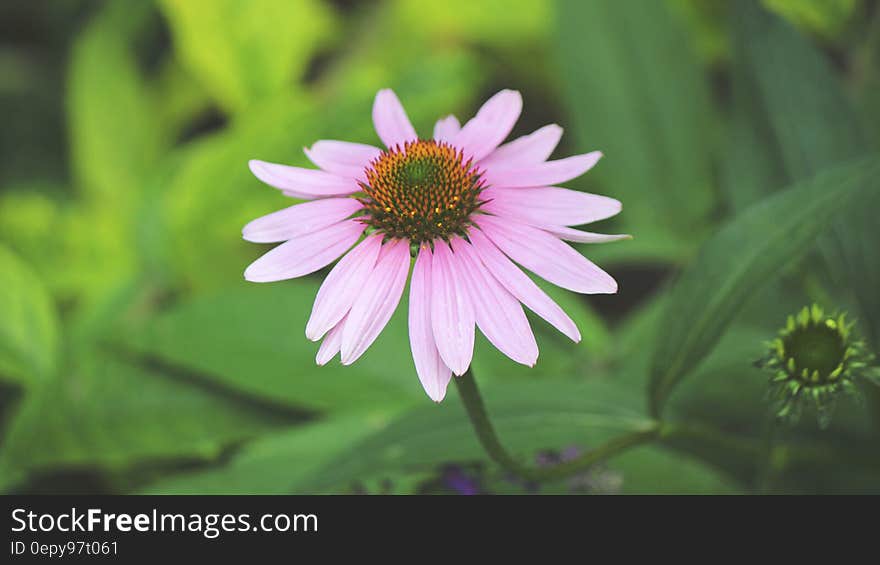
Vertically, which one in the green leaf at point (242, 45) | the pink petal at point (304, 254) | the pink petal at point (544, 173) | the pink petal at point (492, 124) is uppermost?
the green leaf at point (242, 45)

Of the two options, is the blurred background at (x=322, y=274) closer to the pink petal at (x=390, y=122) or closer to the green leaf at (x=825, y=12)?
the green leaf at (x=825, y=12)

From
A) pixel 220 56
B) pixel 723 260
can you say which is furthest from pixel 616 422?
pixel 220 56

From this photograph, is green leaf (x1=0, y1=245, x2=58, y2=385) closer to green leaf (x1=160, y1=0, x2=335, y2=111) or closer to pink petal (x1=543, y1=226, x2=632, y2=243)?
green leaf (x1=160, y1=0, x2=335, y2=111)

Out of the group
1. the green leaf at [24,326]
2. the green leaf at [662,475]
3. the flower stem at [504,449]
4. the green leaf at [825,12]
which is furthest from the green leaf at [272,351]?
the green leaf at [825,12]

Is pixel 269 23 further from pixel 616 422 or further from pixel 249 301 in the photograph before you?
pixel 616 422

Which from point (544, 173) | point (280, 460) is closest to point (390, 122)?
point (544, 173)
